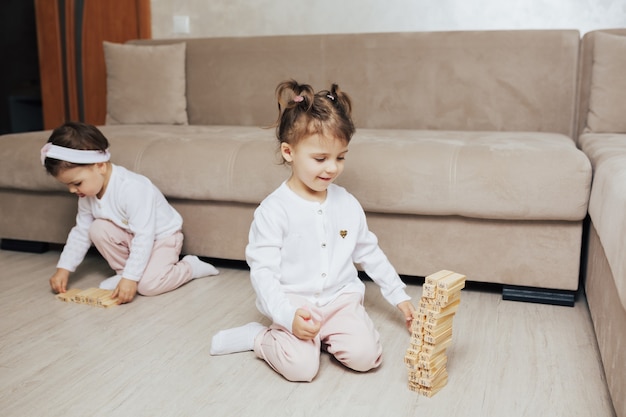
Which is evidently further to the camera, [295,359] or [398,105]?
[398,105]

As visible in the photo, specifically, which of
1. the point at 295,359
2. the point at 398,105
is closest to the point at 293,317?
the point at 295,359

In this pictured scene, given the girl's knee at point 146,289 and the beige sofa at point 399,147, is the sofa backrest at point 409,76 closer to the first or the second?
the beige sofa at point 399,147

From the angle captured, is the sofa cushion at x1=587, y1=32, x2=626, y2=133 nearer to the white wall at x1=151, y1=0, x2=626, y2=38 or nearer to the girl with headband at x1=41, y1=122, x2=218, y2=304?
the white wall at x1=151, y1=0, x2=626, y2=38

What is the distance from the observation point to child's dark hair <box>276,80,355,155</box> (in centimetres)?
136

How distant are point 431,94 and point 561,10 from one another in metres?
0.72

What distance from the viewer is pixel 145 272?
1840mm

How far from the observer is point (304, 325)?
127 cm

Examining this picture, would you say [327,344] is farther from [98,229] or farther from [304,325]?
[98,229]

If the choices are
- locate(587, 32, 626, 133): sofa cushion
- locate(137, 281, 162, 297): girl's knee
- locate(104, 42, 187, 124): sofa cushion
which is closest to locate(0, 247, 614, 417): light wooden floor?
locate(137, 281, 162, 297): girl's knee

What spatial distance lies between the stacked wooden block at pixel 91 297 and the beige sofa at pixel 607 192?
1.30m

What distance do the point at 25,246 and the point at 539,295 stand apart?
186cm

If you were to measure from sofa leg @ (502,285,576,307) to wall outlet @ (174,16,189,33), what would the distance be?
2.22m

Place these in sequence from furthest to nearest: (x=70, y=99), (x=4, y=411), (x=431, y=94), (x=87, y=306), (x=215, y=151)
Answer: (x=70, y=99) → (x=431, y=94) → (x=215, y=151) → (x=87, y=306) → (x=4, y=411)

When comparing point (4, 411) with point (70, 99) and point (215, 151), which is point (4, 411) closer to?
point (215, 151)
